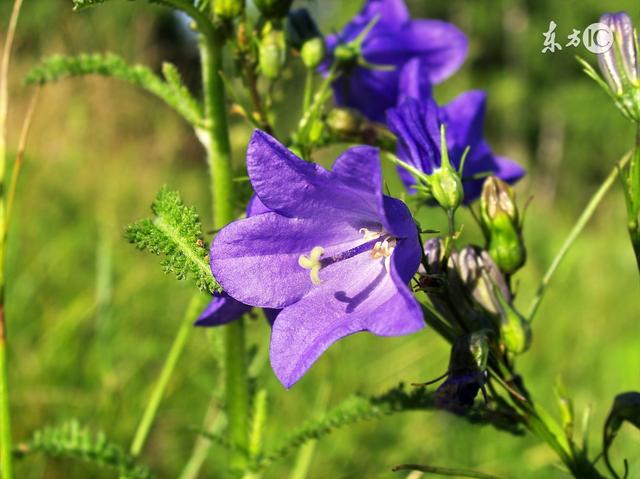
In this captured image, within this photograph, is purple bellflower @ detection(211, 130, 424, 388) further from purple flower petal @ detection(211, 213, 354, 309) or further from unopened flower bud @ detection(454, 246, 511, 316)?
unopened flower bud @ detection(454, 246, 511, 316)

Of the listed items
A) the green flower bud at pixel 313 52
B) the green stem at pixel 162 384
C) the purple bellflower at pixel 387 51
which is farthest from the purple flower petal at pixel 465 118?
the green stem at pixel 162 384

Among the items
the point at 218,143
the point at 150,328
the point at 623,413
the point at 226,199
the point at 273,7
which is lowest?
the point at 150,328

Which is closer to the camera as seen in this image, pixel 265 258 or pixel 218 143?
pixel 265 258

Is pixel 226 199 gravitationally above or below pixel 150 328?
above

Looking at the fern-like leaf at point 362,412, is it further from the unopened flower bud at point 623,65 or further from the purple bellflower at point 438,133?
the unopened flower bud at point 623,65

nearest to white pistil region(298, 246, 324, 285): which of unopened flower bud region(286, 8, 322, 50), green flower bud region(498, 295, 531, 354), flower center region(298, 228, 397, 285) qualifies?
flower center region(298, 228, 397, 285)

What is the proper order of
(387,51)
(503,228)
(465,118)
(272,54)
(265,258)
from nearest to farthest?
(265,258) → (503,228) → (272,54) → (465,118) → (387,51)

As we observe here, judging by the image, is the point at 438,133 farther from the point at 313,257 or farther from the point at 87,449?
the point at 87,449

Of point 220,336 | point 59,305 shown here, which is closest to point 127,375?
point 59,305

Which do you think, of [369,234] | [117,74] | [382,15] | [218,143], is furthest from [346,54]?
[369,234]
